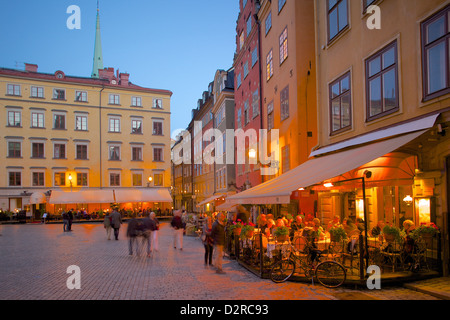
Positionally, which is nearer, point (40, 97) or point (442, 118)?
point (442, 118)

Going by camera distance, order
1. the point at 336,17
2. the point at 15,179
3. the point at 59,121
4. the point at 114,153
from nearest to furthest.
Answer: the point at 336,17
the point at 15,179
the point at 59,121
the point at 114,153

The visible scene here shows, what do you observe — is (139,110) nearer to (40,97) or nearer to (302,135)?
→ (40,97)

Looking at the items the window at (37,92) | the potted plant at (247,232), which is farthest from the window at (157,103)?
the potted plant at (247,232)

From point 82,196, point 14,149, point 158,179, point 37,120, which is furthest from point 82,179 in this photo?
point 158,179

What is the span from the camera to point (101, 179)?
158 ft

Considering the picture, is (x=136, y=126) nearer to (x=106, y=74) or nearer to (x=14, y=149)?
(x=106, y=74)

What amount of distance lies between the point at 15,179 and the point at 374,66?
44.8 m

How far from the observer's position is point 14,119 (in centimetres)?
4556

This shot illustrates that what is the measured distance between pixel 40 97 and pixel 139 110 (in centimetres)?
1235

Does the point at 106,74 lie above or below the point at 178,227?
above

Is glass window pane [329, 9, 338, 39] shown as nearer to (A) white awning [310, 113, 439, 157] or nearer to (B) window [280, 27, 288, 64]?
(A) white awning [310, 113, 439, 157]

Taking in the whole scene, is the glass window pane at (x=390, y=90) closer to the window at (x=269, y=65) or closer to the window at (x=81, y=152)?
the window at (x=269, y=65)

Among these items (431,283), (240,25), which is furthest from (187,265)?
(240,25)

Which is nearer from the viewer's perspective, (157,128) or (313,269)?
(313,269)
